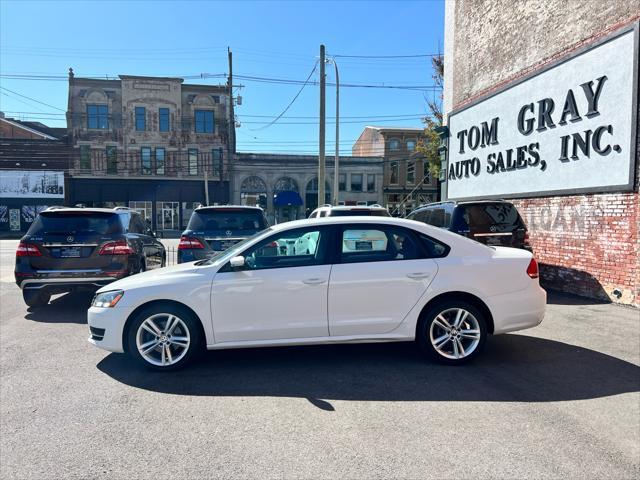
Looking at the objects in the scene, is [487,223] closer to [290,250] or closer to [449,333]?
[449,333]

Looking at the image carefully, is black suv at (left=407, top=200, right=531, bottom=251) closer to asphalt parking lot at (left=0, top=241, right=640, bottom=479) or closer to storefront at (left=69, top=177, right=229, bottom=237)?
asphalt parking lot at (left=0, top=241, right=640, bottom=479)

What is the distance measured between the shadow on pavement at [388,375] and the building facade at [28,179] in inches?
1476

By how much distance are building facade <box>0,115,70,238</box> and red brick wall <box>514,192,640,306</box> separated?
37.4 meters

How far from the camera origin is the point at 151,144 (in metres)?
38.0

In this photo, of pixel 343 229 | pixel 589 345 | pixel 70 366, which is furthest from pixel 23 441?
pixel 589 345

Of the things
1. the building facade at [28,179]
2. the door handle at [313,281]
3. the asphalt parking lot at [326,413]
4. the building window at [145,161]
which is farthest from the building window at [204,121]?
the door handle at [313,281]

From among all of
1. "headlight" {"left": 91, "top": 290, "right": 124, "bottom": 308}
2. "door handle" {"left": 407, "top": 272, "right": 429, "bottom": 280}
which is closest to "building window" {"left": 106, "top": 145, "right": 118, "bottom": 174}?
"headlight" {"left": 91, "top": 290, "right": 124, "bottom": 308}

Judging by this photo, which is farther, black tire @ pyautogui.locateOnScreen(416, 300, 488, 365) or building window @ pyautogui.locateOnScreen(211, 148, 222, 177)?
building window @ pyautogui.locateOnScreen(211, 148, 222, 177)

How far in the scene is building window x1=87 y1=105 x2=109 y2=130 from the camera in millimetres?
37562

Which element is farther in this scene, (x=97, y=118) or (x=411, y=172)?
(x=411, y=172)

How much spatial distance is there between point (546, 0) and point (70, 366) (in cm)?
1137

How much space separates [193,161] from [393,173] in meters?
18.3

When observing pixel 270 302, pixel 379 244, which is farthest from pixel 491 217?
pixel 270 302

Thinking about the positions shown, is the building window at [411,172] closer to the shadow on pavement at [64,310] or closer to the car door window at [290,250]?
the shadow on pavement at [64,310]
